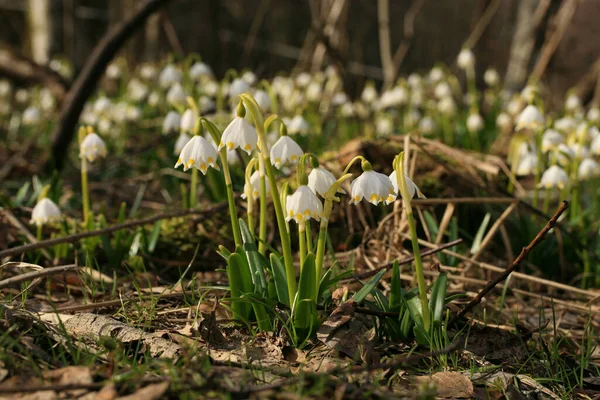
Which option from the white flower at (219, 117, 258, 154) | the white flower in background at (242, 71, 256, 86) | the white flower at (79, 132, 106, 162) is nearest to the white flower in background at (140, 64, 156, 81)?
the white flower in background at (242, 71, 256, 86)

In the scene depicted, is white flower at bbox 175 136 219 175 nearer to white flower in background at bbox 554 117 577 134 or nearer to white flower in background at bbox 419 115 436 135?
white flower in background at bbox 554 117 577 134

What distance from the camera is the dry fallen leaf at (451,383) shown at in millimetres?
1722

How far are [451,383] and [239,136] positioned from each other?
0.87 meters

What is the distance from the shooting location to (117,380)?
1.50 m

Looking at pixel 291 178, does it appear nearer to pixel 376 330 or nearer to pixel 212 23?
pixel 376 330

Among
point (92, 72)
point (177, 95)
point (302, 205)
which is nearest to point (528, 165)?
point (302, 205)

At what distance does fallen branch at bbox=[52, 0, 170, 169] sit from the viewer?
3.91 metres

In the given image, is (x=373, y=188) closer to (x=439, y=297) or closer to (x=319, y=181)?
(x=319, y=181)

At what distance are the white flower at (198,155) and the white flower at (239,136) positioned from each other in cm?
9

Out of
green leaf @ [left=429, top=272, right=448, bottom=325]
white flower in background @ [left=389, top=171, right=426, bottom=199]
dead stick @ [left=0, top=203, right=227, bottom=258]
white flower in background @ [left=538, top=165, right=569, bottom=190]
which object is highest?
white flower in background @ [left=389, top=171, right=426, bottom=199]

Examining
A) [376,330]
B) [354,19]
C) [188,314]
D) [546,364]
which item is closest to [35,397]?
[188,314]

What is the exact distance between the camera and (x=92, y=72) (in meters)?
3.96

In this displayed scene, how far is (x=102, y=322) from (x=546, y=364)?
1.33 metres

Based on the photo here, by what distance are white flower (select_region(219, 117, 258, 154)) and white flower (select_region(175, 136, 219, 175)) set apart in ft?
0.29
